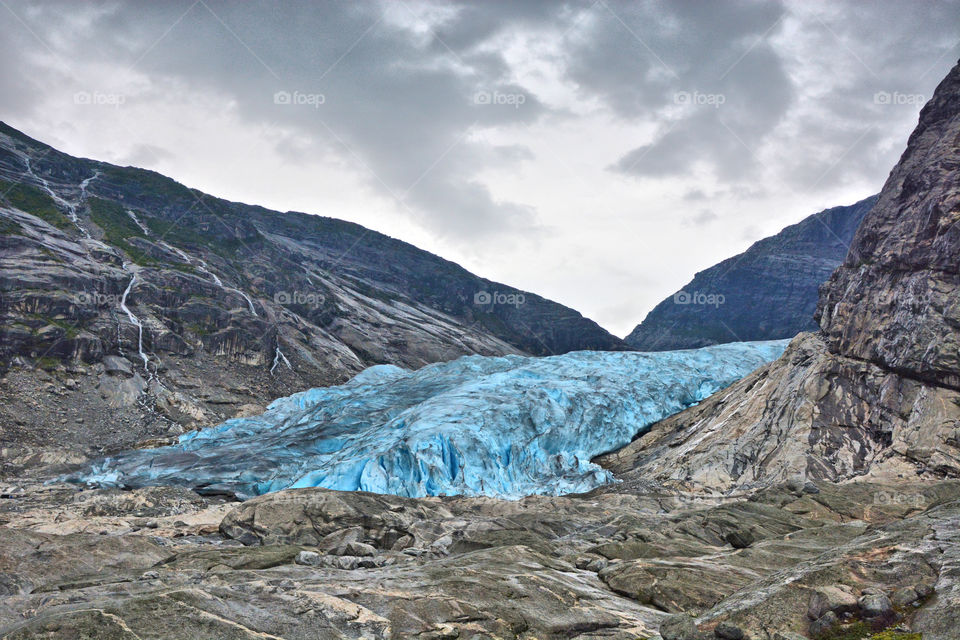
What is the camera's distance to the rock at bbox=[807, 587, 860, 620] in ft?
39.2

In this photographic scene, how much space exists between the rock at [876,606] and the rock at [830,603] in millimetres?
320

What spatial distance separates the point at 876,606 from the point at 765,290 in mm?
157534

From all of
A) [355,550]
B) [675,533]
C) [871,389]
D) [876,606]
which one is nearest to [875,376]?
[871,389]

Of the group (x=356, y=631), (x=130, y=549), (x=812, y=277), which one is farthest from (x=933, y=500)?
(x=812, y=277)

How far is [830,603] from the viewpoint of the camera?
12.1 m

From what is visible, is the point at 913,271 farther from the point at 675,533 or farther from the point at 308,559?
the point at 308,559

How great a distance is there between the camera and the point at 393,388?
61.2 metres

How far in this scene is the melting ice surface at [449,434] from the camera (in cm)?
4022

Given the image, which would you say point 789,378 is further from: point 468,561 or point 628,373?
point 468,561

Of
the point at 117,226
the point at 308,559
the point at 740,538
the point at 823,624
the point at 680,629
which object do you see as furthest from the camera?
the point at 117,226

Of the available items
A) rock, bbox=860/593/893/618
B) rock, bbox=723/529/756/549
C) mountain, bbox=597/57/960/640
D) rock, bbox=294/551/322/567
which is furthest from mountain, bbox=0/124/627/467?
rock, bbox=860/593/893/618

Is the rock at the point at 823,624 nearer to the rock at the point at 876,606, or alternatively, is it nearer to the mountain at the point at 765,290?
the rock at the point at 876,606

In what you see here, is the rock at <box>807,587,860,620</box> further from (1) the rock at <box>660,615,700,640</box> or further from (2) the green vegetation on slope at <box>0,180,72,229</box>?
(2) the green vegetation on slope at <box>0,180,72,229</box>

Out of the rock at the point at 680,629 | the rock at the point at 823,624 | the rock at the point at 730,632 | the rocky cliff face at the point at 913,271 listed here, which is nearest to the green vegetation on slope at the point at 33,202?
the rocky cliff face at the point at 913,271
